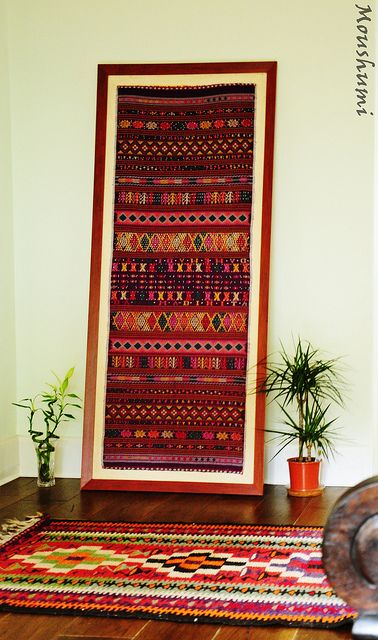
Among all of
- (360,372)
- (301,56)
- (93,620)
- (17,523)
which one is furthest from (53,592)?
(301,56)

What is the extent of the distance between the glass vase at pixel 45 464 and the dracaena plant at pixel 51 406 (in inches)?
1.5

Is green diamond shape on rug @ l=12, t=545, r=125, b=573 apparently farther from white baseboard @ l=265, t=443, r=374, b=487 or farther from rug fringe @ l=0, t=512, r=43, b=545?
white baseboard @ l=265, t=443, r=374, b=487

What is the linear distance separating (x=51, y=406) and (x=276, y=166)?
5.40 ft

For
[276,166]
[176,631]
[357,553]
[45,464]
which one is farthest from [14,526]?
[357,553]

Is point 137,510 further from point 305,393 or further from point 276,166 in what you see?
point 276,166

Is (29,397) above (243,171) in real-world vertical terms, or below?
below

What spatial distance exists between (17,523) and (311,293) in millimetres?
1805

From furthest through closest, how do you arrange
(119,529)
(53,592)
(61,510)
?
(61,510), (119,529), (53,592)

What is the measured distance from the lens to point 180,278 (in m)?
4.68

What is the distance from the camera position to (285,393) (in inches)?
180

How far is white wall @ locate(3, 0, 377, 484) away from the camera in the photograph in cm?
464

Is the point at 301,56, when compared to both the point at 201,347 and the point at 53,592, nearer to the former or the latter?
the point at 201,347

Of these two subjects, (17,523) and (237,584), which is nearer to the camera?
Answer: (237,584)

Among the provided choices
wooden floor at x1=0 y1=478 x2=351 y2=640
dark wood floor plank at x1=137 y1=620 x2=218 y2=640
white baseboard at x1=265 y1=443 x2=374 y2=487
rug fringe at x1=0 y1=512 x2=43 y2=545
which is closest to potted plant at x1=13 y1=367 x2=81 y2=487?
wooden floor at x1=0 y1=478 x2=351 y2=640
